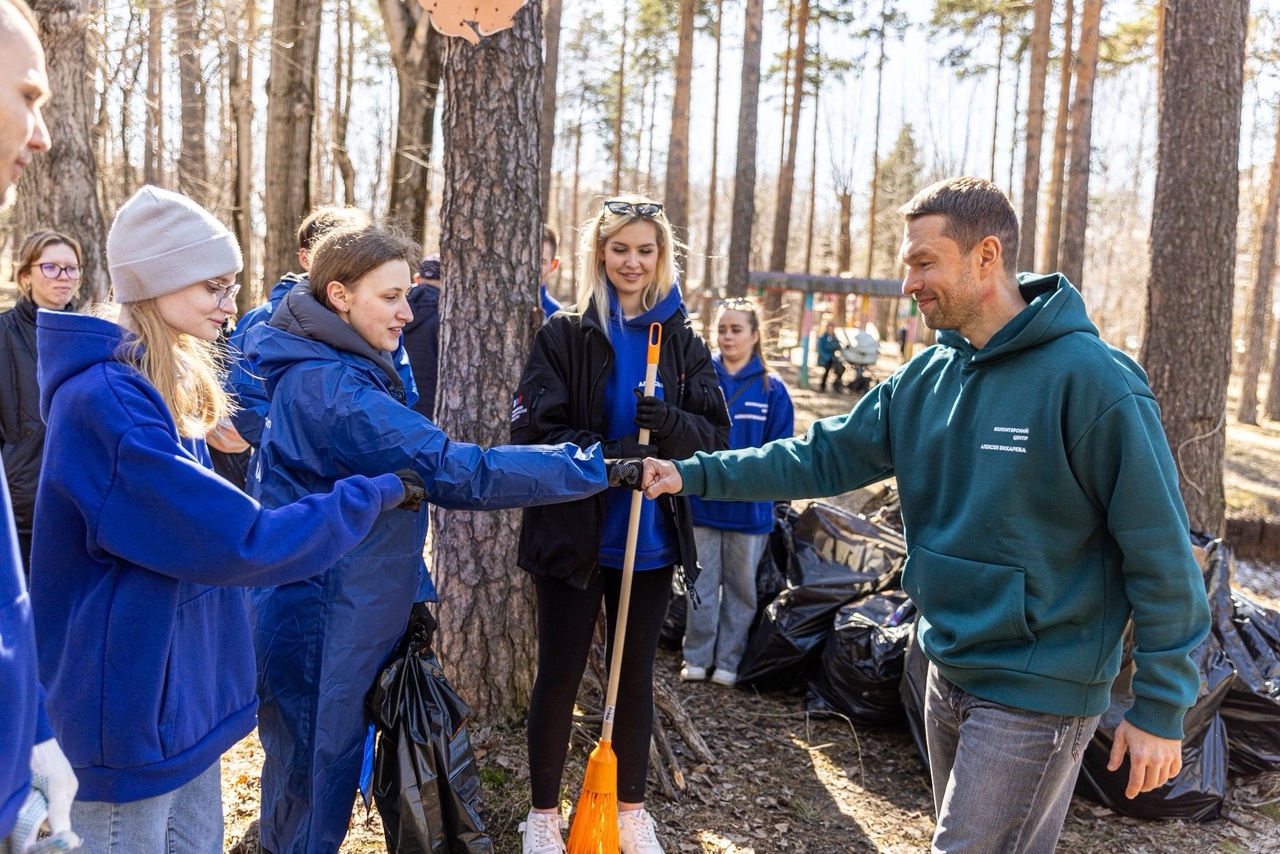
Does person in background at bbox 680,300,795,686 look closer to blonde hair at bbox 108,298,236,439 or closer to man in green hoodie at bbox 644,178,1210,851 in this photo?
man in green hoodie at bbox 644,178,1210,851

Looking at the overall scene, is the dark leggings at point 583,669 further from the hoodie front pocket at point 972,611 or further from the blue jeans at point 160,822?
the blue jeans at point 160,822

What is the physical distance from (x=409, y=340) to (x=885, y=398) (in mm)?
3711

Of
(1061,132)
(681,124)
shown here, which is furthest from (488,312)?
(1061,132)

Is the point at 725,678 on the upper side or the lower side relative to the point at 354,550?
lower

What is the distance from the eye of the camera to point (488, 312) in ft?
12.6

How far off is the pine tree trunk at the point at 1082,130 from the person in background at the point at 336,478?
1433 centimetres

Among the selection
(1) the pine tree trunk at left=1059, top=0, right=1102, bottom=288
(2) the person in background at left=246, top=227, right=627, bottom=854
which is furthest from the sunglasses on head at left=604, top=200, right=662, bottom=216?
(1) the pine tree trunk at left=1059, top=0, right=1102, bottom=288

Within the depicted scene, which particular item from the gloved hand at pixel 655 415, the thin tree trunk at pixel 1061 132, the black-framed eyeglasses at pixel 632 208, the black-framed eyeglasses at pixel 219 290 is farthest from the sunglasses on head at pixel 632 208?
the thin tree trunk at pixel 1061 132

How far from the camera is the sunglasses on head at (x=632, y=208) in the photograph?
330cm

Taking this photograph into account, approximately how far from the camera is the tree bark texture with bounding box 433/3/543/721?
3811 mm

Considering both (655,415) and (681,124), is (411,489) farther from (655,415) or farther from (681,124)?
(681,124)

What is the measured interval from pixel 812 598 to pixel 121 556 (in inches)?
147

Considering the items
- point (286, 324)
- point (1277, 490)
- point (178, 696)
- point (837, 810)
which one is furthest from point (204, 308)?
point (1277, 490)

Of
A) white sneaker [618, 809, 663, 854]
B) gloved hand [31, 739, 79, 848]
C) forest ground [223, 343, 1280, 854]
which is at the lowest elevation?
forest ground [223, 343, 1280, 854]
